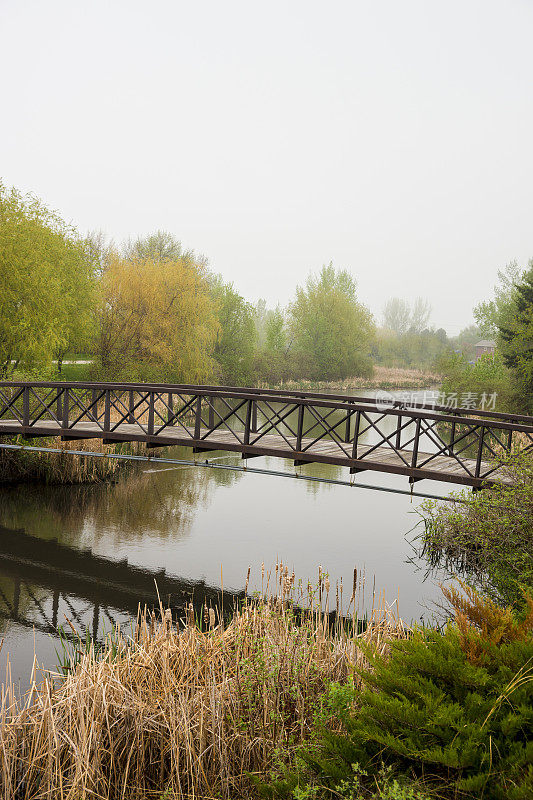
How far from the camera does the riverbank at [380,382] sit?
4709cm

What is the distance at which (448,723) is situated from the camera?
375cm

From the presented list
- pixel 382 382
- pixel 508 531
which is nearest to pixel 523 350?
pixel 508 531

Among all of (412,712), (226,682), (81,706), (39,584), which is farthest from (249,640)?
(39,584)

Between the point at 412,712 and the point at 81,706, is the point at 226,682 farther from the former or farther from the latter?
the point at 412,712

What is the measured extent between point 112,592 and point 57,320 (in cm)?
1353

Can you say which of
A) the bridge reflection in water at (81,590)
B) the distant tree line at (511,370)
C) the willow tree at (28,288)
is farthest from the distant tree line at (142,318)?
the distant tree line at (511,370)

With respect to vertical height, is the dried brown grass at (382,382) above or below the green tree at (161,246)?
below

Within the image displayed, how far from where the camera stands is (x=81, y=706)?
5.26 m

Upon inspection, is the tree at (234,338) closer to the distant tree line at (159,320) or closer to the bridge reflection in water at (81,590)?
the distant tree line at (159,320)

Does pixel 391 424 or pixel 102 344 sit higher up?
pixel 102 344

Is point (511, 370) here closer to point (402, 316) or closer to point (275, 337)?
point (275, 337)

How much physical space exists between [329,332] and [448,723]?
52071 mm

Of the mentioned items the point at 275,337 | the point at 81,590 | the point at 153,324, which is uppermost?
the point at 275,337

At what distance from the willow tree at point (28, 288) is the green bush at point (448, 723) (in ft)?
65.5
